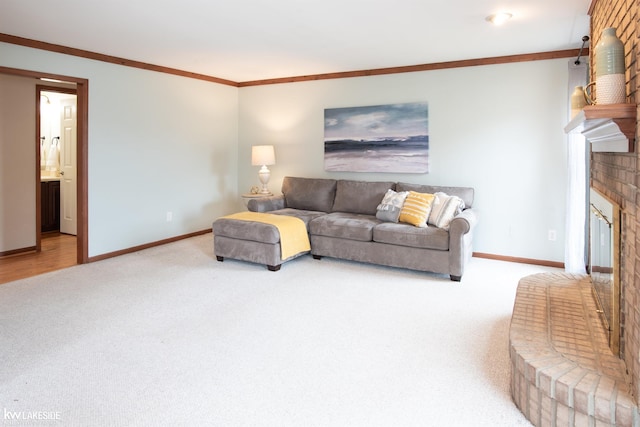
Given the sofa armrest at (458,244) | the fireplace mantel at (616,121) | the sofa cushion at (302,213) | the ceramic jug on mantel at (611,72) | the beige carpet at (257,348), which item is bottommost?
the beige carpet at (257,348)

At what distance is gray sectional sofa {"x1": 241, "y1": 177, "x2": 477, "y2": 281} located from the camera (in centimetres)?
420

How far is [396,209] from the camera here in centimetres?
472

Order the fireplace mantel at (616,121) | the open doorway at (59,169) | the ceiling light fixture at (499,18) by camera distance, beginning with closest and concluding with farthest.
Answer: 1. the fireplace mantel at (616,121)
2. the ceiling light fixture at (499,18)
3. the open doorway at (59,169)

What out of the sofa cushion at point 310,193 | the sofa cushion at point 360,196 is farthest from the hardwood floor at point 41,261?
the sofa cushion at point 360,196

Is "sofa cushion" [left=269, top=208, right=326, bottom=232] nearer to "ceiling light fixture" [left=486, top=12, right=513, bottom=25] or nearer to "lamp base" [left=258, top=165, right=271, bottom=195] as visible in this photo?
"lamp base" [left=258, top=165, right=271, bottom=195]

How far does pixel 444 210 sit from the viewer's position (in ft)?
14.5

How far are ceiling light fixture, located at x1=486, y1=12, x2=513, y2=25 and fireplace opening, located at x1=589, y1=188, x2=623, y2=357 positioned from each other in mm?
1510

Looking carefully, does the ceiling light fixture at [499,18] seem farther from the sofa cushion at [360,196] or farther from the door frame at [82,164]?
the door frame at [82,164]

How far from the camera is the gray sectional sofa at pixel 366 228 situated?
4195 millimetres

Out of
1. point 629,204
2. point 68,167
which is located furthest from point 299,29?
point 68,167

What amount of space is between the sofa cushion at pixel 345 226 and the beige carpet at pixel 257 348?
437 millimetres

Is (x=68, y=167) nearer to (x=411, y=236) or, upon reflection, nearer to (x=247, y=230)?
(x=247, y=230)

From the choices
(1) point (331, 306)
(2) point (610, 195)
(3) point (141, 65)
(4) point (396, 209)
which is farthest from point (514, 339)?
(3) point (141, 65)

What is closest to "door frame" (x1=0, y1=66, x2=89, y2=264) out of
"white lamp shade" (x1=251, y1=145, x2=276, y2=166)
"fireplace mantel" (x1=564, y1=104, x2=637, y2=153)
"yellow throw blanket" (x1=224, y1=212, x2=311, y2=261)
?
"yellow throw blanket" (x1=224, y1=212, x2=311, y2=261)
